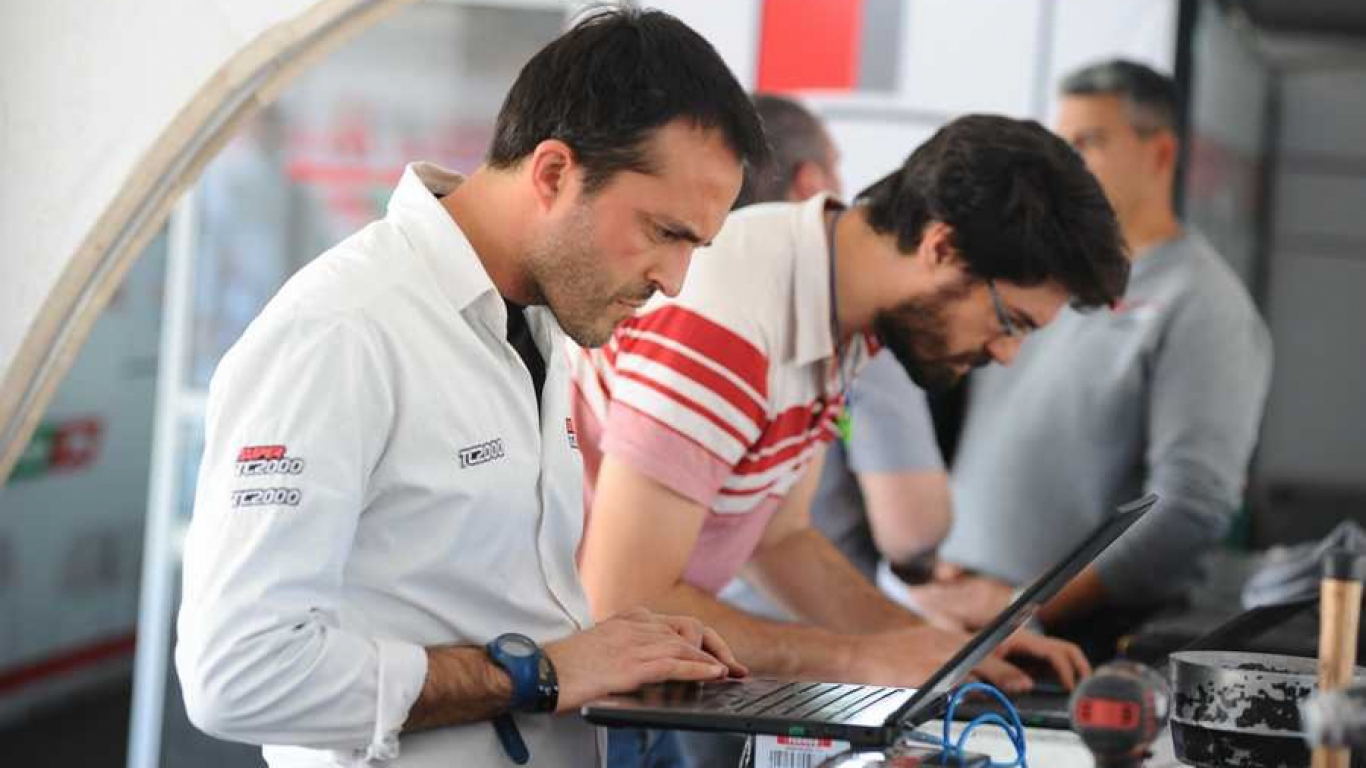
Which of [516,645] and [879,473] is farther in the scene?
[879,473]

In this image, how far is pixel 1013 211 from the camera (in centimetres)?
245

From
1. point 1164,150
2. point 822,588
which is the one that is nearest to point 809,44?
point 1164,150

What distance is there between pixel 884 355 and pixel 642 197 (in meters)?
1.46

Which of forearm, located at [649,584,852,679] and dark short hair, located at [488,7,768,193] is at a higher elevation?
dark short hair, located at [488,7,768,193]

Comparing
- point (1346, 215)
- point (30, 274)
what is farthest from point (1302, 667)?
point (1346, 215)

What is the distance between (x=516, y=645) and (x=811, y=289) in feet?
2.76

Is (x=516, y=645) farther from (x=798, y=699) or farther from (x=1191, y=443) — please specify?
(x=1191, y=443)

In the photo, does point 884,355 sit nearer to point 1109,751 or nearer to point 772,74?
point 772,74

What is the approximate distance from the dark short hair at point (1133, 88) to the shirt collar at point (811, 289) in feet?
5.15

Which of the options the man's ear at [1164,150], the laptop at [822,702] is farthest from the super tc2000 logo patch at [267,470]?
the man's ear at [1164,150]

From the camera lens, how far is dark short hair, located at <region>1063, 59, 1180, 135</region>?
3883 mm

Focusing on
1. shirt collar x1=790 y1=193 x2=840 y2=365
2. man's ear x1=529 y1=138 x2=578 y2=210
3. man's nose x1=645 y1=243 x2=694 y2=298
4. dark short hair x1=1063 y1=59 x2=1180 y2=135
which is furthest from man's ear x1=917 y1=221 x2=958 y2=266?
dark short hair x1=1063 y1=59 x2=1180 y2=135

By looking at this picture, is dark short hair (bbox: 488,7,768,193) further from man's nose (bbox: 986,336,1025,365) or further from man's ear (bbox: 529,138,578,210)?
man's nose (bbox: 986,336,1025,365)

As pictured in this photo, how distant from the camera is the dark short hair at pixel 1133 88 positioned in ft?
12.7
